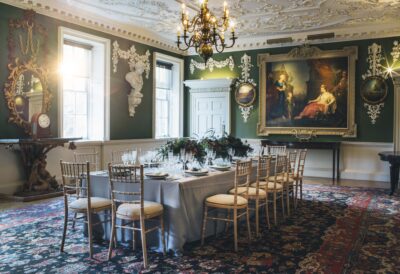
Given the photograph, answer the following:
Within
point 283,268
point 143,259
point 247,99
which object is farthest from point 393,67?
point 143,259

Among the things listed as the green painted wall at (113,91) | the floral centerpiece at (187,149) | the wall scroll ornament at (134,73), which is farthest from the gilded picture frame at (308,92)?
the floral centerpiece at (187,149)

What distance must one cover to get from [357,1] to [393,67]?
2.46m

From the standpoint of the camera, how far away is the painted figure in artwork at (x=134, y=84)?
9.06 metres

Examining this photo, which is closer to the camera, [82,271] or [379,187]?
[82,271]

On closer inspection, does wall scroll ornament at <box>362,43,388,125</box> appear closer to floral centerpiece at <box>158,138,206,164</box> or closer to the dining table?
floral centerpiece at <box>158,138,206,164</box>

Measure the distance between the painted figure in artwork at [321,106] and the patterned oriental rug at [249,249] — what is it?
14.0ft

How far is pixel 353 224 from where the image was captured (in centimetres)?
499

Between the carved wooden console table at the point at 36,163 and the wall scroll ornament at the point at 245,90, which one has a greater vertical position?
the wall scroll ornament at the point at 245,90

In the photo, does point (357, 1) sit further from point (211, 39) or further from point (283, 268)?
point (283, 268)

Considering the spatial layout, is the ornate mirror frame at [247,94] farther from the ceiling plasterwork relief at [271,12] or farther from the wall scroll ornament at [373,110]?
the wall scroll ornament at [373,110]

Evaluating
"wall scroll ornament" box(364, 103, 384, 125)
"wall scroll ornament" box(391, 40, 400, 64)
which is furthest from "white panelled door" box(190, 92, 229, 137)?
Result: "wall scroll ornament" box(391, 40, 400, 64)

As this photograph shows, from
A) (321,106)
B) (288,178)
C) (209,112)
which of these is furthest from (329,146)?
(288,178)

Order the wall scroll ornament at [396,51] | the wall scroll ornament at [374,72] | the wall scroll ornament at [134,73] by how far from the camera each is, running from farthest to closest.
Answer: the wall scroll ornament at [134,73] → the wall scroll ornament at [374,72] → the wall scroll ornament at [396,51]

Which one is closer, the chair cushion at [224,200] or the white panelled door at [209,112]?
the chair cushion at [224,200]
